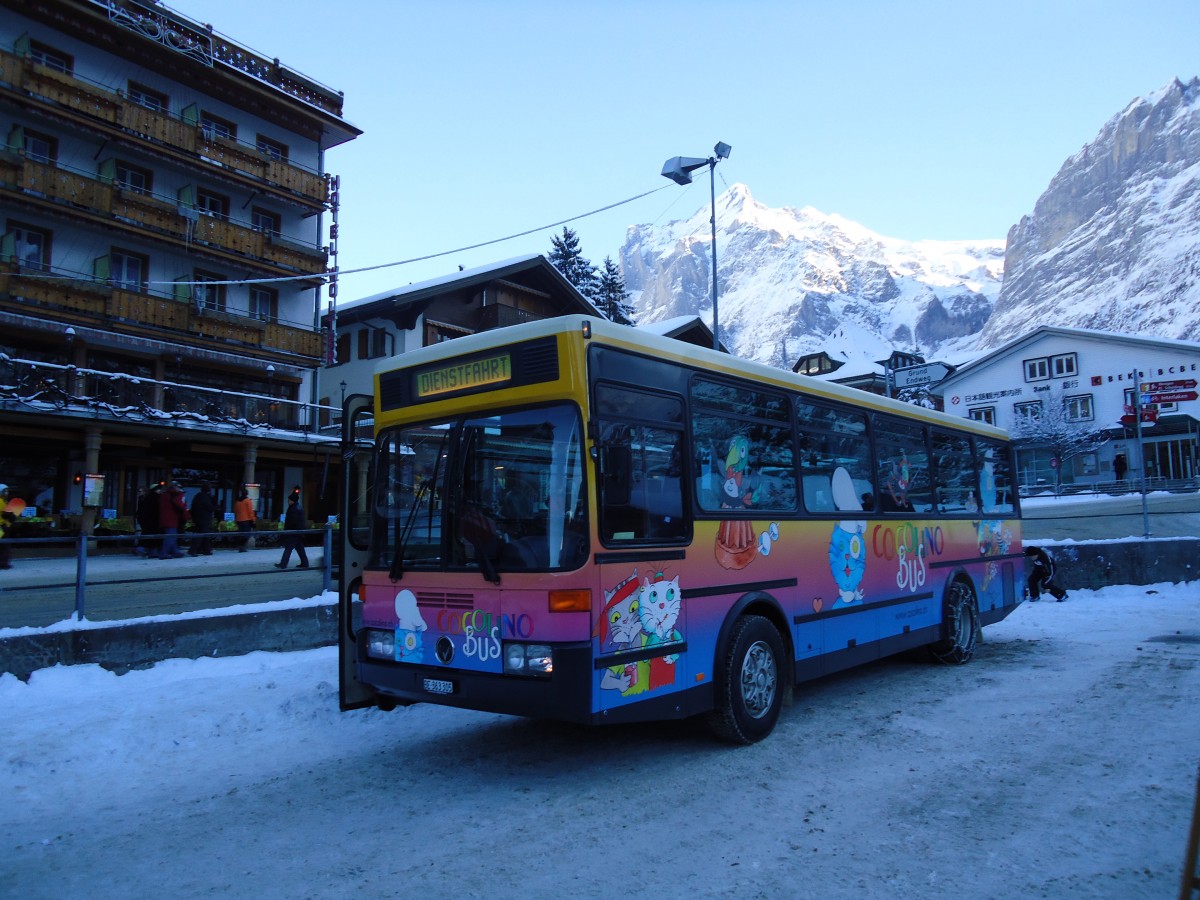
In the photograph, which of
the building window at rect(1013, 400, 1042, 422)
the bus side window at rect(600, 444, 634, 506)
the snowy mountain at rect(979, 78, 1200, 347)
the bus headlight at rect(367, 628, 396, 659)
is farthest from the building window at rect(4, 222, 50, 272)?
the snowy mountain at rect(979, 78, 1200, 347)

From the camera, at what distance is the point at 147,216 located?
2644 cm

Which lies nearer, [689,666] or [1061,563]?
[689,666]

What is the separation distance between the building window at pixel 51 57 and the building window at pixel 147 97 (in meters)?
1.73

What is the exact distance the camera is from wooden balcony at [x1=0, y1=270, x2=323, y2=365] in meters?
23.3

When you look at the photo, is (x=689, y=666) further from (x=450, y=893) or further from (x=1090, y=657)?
(x=1090, y=657)

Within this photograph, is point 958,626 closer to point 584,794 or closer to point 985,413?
point 584,794

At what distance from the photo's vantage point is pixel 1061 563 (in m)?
15.8

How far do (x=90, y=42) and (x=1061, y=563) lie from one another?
28912 millimetres

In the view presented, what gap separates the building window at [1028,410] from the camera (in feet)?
187

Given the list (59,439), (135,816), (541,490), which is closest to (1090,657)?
(541,490)

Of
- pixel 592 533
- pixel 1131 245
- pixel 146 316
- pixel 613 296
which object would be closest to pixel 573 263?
pixel 613 296

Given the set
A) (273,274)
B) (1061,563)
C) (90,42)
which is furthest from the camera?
(273,274)

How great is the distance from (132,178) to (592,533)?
2764 cm

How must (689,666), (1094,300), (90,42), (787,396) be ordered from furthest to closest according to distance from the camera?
(1094,300) → (90,42) → (787,396) → (689,666)
